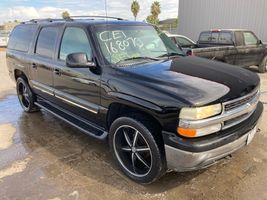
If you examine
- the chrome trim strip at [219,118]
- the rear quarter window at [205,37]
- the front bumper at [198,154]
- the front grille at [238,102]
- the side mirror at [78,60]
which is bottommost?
the front bumper at [198,154]

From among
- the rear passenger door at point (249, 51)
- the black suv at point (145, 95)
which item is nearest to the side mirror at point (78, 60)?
the black suv at point (145, 95)

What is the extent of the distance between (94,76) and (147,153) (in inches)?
47.1

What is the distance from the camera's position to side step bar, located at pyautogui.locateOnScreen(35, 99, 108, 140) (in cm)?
386

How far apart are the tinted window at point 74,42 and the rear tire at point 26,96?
1843mm

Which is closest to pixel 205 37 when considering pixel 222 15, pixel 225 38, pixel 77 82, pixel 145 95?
pixel 225 38

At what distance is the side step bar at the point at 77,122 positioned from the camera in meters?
3.86

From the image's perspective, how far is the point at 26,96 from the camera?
6.16 meters

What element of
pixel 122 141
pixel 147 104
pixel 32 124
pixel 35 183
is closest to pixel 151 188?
pixel 122 141

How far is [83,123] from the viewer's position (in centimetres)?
420

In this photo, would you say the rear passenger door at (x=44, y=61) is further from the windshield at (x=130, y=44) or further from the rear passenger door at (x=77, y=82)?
the windshield at (x=130, y=44)

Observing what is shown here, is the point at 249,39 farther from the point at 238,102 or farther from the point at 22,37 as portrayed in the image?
the point at 238,102

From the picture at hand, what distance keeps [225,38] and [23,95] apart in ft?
23.2

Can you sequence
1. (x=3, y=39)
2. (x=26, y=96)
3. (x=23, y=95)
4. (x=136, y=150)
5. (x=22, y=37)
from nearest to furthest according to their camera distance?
(x=136, y=150) < (x=22, y=37) < (x=26, y=96) < (x=23, y=95) < (x=3, y=39)

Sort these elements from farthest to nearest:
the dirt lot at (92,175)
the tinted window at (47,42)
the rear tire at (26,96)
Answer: the rear tire at (26,96), the tinted window at (47,42), the dirt lot at (92,175)
